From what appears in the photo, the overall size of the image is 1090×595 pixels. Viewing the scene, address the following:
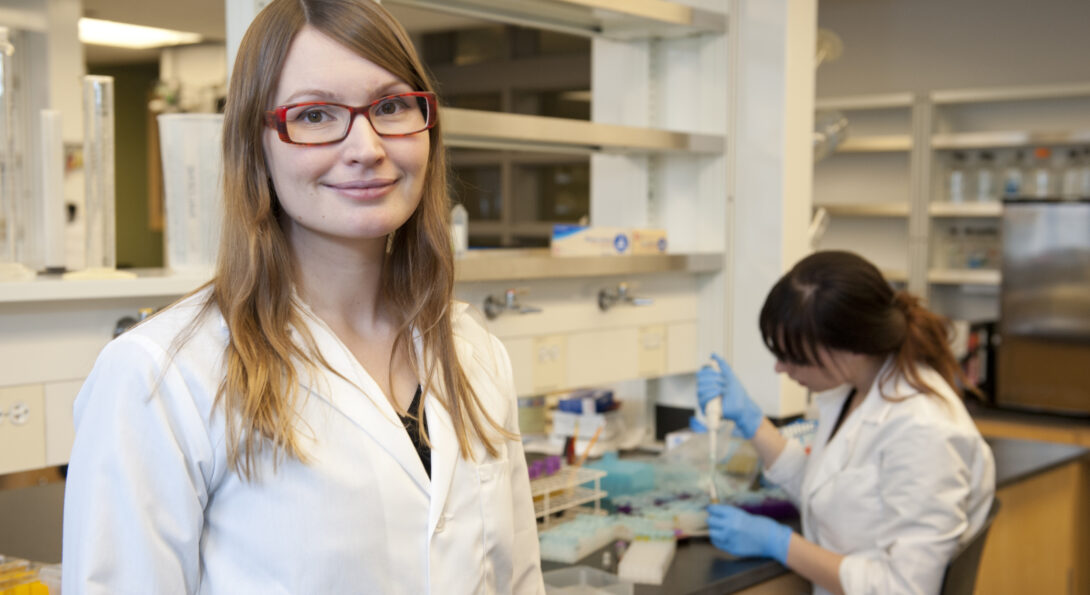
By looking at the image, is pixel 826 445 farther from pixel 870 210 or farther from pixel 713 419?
pixel 870 210

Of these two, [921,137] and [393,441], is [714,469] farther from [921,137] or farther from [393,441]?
[921,137]

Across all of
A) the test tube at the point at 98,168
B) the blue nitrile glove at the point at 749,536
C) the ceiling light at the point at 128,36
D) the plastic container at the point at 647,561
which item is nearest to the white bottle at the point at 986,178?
the blue nitrile glove at the point at 749,536

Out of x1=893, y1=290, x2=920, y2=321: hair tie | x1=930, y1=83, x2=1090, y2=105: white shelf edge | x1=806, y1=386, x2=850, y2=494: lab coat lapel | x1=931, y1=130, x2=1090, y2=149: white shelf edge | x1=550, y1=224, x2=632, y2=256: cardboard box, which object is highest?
x1=930, y1=83, x2=1090, y2=105: white shelf edge

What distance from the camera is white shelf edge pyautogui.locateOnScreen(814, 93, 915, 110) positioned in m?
5.55

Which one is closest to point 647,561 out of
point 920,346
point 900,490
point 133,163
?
point 900,490

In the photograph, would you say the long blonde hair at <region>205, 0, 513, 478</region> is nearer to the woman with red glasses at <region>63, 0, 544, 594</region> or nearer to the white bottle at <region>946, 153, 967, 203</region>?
the woman with red glasses at <region>63, 0, 544, 594</region>

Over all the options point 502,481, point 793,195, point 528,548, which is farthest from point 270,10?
point 793,195

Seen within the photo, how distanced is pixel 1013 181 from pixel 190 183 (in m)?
4.71

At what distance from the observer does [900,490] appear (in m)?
2.04

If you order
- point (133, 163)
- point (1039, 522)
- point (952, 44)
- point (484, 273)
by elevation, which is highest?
point (952, 44)

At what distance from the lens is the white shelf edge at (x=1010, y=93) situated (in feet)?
16.5

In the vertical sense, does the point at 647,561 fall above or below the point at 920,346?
below

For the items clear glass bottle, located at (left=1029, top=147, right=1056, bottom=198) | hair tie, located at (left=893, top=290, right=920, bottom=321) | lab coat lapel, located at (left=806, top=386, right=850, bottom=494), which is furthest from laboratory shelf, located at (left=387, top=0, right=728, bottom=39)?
clear glass bottle, located at (left=1029, top=147, right=1056, bottom=198)

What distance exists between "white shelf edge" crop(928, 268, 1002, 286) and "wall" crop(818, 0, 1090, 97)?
1.19m
